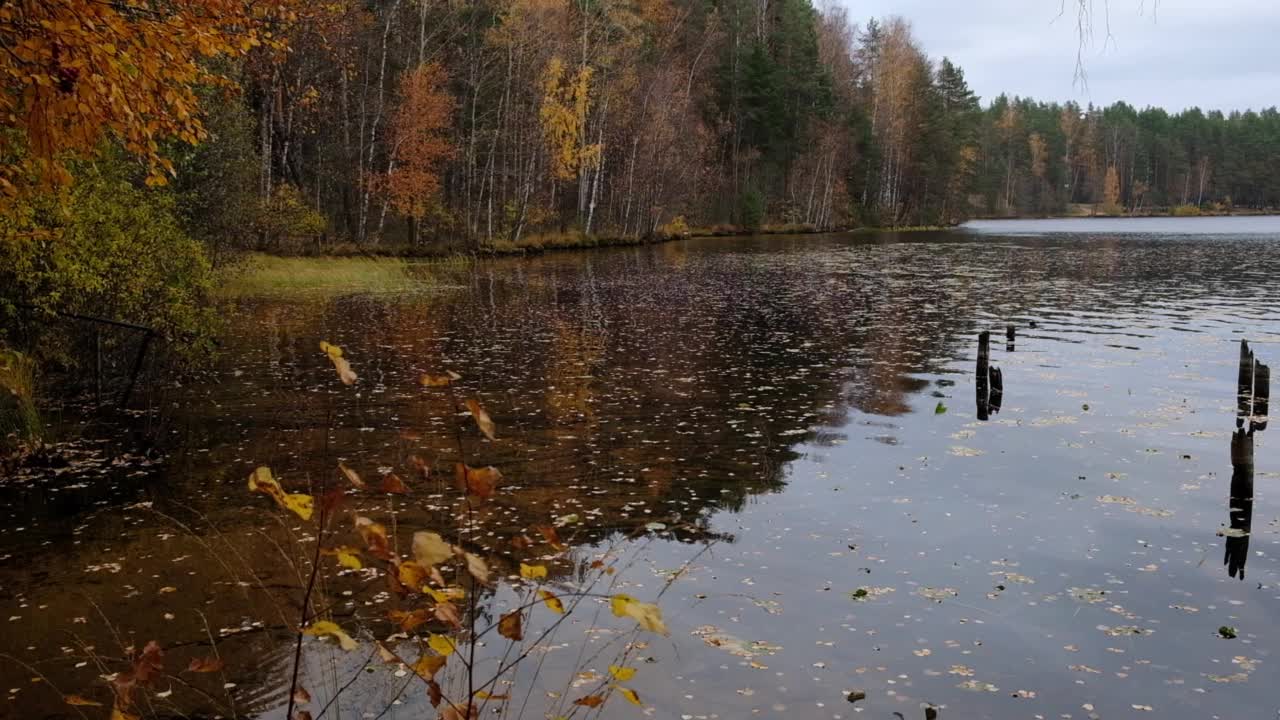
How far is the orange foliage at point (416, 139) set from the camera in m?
43.4

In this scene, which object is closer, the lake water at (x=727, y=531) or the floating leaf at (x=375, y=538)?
the floating leaf at (x=375, y=538)

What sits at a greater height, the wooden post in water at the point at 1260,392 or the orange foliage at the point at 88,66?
the orange foliage at the point at 88,66

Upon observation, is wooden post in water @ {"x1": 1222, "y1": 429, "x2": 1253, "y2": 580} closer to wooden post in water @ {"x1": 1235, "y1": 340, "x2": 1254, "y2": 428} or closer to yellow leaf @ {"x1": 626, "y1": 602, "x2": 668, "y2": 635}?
wooden post in water @ {"x1": 1235, "y1": 340, "x2": 1254, "y2": 428}

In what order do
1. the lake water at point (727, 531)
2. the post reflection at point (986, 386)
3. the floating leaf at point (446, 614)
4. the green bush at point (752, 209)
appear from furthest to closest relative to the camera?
1. the green bush at point (752, 209)
2. the post reflection at point (986, 386)
3. the lake water at point (727, 531)
4. the floating leaf at point (446, 614)

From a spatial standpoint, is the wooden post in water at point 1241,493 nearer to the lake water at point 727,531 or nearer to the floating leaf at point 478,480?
the lake water at point 727,531

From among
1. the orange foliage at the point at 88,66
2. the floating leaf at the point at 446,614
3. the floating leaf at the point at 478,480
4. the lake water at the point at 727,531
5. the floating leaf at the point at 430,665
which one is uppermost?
the orange foliage at the point at 88,66

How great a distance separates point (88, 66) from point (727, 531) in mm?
6861

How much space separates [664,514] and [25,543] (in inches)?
230

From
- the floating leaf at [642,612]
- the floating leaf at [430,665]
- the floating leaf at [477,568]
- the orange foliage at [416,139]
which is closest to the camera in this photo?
the floating leaf at [477,568]

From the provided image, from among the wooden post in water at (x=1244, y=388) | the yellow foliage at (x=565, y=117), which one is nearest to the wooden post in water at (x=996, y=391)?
the wooden post in water at (x=1244, y=388)

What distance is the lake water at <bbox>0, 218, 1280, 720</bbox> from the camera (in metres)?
6.87

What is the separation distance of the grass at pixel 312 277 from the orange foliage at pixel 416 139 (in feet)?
16.2

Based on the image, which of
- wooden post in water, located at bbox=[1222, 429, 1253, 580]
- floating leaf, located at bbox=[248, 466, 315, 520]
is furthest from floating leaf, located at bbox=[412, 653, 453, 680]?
wooden post in water, located at bbox=[1222, 429, 1253, 580]

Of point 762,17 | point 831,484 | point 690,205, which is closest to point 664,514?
point 831,484
